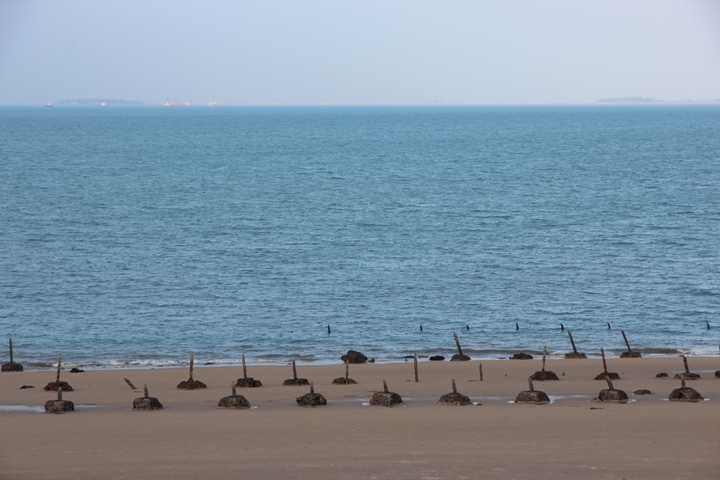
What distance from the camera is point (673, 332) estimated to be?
38969mm

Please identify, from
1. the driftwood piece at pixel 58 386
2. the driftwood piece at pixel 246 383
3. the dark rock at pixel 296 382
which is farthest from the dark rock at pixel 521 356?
the driftwood piece at pixel 58 386

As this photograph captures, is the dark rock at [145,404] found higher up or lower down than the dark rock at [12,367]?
higher up

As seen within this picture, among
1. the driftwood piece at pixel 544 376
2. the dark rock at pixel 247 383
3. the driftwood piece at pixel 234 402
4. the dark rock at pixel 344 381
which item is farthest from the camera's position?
the driftwood piece at pixel 544 376

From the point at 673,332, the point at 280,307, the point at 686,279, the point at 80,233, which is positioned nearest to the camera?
the point at 673,332

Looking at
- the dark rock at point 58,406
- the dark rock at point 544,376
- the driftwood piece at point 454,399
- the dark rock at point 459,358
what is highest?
the driftwood piece at point 454,399

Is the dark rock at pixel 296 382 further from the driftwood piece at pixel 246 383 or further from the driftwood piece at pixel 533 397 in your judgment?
the driftwood piece at pixel 533 397

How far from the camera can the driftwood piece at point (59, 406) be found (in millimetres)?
23531

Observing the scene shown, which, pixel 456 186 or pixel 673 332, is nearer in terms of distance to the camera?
pixel 673 332

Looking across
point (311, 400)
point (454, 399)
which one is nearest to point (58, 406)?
point (311, 400)

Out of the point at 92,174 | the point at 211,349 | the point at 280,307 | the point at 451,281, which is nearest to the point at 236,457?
the point at 211,349

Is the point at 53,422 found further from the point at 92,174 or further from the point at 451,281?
the point at 92,174

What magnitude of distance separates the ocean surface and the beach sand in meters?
7.84

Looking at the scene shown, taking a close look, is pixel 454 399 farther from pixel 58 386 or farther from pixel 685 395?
pixel 58 386

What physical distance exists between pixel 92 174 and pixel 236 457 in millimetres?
96207
